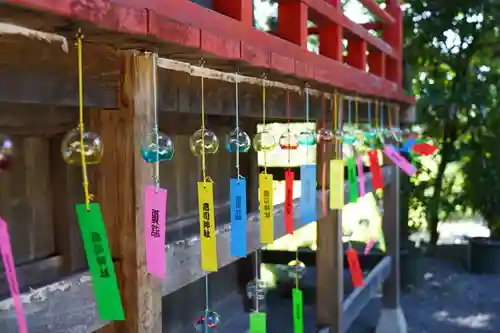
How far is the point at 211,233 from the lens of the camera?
71.7 inches

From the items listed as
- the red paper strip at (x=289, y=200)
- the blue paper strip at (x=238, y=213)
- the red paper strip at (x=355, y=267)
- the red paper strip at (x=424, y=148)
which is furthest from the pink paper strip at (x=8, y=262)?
the red paper strip at (x=424, y=148)

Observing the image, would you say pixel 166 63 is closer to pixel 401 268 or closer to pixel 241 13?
pixel 241 13

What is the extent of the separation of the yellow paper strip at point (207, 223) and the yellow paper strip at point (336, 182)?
4.06ft

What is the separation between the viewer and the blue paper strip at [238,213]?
200 centimetres

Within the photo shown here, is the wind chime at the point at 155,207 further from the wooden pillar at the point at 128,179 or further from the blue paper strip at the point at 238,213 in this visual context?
the blue paper strip at the point at 238,213

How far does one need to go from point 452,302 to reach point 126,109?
6248mm

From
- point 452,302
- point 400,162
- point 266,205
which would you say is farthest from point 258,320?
point 452,302

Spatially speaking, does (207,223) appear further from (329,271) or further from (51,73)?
(329,271)

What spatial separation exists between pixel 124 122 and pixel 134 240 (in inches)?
11.6

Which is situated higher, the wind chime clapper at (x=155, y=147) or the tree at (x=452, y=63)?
the tree at (x=452, y=63)

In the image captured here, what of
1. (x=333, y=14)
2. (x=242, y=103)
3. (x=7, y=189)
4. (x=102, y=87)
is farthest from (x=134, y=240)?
(x=333, y=14)

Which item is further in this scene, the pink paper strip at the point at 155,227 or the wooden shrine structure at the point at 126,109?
the pink paper strip at the point at 155,227

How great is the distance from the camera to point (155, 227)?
157cm

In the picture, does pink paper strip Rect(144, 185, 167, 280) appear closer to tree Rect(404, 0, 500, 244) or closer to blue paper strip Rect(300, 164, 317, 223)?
blue paper strip Rect(300, 164, 317, 223)
